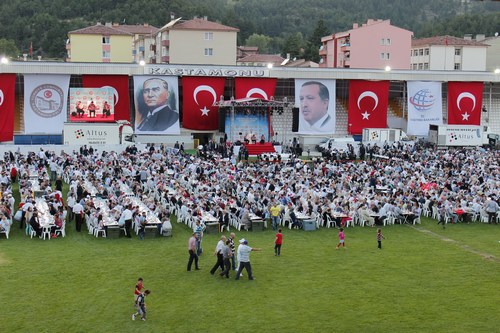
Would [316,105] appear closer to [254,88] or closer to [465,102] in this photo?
[254,88]

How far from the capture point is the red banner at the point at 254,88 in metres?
53.3

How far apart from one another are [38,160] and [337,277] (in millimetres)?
22405

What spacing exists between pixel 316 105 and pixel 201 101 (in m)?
8.72

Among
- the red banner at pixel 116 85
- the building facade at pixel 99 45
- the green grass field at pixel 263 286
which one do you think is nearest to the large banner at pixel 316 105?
the red banner at pixel 116 85

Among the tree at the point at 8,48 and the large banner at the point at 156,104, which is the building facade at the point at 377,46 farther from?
the tree at the point at 8,48

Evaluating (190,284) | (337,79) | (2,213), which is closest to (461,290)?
(190,284)

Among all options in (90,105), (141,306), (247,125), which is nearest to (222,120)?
(247,125)

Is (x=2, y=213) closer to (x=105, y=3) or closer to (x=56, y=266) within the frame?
(x=56, y=266)

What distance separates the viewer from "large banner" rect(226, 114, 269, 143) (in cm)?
5069

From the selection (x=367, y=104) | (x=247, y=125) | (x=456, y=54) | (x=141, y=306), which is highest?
(x=456, y=54)

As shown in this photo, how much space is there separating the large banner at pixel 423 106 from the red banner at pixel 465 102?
6.11ft

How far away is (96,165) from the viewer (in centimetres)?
3388

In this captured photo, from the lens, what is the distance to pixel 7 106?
49344 mm

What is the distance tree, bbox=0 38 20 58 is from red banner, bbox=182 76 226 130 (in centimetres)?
6421
